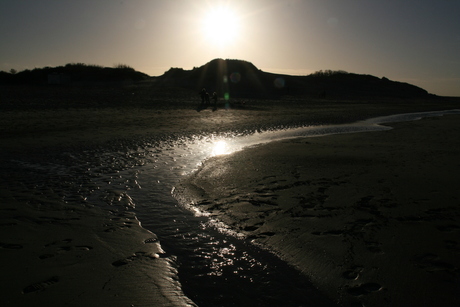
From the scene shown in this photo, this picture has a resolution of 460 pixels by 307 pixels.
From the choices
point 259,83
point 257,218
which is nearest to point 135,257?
point 257,218

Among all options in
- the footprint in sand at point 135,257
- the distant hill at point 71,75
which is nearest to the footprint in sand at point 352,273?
the footprint in sand at point 135,257

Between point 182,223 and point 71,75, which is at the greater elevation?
point 71,75

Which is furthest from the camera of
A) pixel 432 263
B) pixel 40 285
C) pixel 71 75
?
pixel 71 75

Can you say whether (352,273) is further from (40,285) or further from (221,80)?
(221,80)

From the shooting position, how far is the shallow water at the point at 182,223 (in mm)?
2967

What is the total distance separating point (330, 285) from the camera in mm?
3023

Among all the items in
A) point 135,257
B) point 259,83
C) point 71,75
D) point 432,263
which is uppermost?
point 71,75

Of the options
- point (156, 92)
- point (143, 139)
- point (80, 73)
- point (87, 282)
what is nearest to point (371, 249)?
point (87, 282)

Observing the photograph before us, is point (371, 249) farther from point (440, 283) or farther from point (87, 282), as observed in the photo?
point (87, 282)

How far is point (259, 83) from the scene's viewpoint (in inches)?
1679

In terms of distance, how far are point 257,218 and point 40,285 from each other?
9.27ft

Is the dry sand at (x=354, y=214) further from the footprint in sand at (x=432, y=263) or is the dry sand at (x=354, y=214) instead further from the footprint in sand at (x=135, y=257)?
the footprint in sand at (x=135, y=257)

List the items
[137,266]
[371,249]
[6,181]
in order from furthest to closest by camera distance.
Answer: [6,181] < [371,249] < [137,266]

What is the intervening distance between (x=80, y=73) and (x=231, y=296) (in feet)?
141
